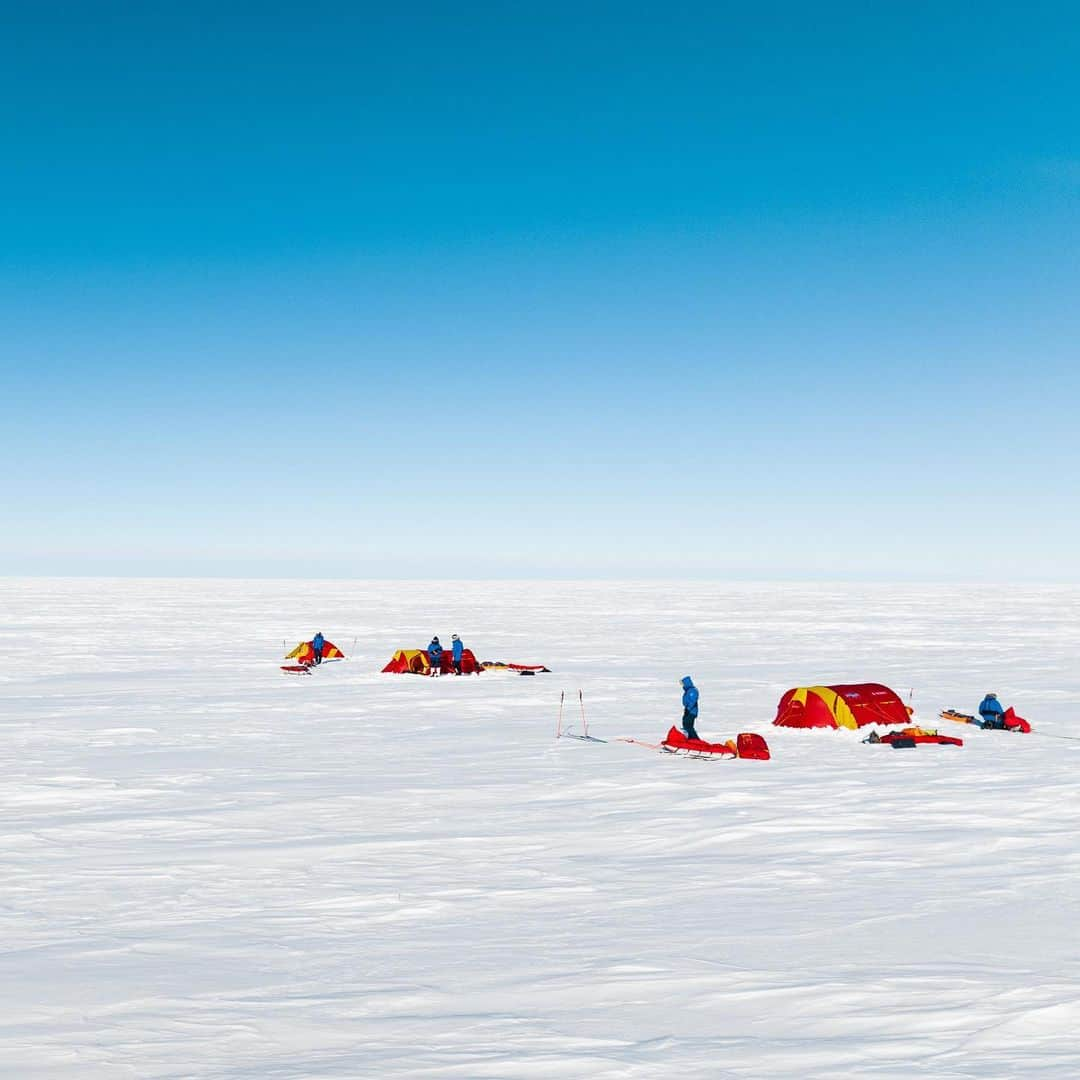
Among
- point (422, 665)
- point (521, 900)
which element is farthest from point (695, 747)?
point (422, 665)

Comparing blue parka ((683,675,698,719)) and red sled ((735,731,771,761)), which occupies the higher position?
blue parka ((683,675,698,719))

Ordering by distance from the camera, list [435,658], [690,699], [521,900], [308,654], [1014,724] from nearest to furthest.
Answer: [521,900]
[690,699]
[1014,724]
[435,658]
[308,654]

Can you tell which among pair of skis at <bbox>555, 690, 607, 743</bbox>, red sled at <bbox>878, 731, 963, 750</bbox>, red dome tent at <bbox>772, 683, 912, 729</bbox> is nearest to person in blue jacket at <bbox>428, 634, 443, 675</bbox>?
pair of skis at <bbox>555, 690, 607, 743</bbox>

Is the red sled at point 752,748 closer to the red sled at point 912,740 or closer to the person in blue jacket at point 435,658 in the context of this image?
the red sled at point 912,740

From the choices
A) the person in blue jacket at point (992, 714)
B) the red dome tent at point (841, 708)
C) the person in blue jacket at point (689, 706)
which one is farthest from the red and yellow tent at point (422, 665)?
the person in blue jacket at point (992, 714)

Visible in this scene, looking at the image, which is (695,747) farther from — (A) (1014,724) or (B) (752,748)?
(A) (1014,724)

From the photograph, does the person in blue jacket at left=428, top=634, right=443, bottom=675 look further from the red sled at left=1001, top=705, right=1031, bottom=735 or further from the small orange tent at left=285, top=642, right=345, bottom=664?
the red sled at left=1001, top=705, right=1031, bottom=735
